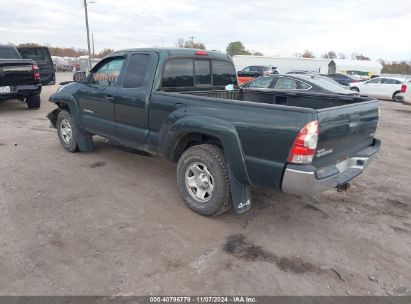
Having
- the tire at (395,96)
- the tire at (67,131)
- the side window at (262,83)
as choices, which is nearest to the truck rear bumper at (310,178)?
the tire at (67,131)

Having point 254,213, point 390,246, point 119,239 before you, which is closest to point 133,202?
point 119,239

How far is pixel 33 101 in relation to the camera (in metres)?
11.0

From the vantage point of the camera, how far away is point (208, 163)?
368 cm

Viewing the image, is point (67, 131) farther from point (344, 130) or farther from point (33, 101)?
point (33, 101)

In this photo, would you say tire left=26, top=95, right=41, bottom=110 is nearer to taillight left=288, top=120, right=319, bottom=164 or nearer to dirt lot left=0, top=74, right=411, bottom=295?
dirt lot left=0, top=74, right=411, bottom=295

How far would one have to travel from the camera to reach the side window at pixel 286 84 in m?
10.3

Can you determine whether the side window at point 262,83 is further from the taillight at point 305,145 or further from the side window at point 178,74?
the taillight at point 305,145

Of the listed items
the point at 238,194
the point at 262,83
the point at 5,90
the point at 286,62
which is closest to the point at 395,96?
the point at 262,83

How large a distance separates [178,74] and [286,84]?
6567 millimetres

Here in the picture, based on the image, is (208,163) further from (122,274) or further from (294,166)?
(122,274)

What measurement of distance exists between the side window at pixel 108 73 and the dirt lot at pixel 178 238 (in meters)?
1.34

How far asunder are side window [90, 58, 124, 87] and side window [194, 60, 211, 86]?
107cm

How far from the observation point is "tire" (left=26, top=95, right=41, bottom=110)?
429 inches

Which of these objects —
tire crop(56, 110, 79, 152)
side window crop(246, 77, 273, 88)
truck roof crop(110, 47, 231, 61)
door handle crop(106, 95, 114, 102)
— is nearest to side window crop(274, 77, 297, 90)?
side window crop(246, 77, 273, 88)
